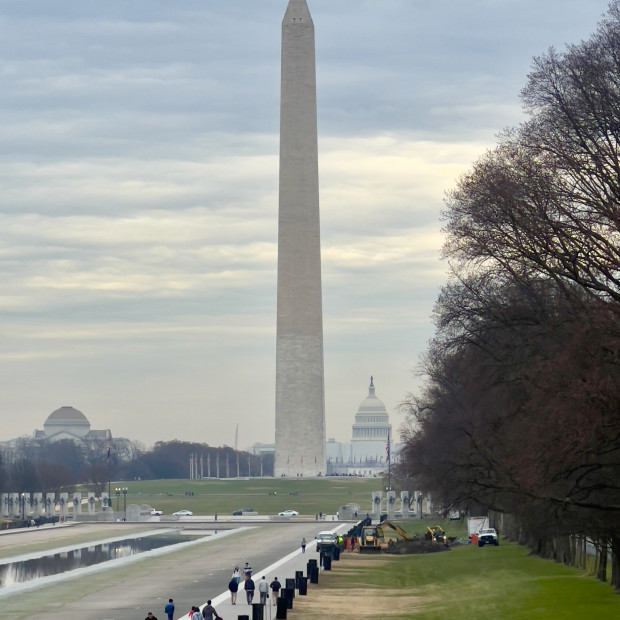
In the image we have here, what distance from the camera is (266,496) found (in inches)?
5069

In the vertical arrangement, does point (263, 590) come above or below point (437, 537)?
below

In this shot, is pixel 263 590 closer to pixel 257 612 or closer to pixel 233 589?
pixel 233 589

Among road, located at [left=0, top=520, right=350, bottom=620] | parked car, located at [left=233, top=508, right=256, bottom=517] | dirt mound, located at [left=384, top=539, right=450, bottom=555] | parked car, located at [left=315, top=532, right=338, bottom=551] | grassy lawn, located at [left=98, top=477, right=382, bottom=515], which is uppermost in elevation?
grassy lawn, located at [left=98, top=477, right=382, bottom=515]

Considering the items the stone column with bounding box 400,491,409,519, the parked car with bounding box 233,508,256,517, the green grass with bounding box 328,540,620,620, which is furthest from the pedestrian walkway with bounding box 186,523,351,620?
the parked car with bounding box 233,508,256,517

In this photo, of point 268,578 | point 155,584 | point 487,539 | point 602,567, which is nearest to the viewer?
point 602,567

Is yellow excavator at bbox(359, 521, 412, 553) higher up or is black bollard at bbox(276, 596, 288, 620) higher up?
yellow excavator at bbox(359, 521, 412, 553)

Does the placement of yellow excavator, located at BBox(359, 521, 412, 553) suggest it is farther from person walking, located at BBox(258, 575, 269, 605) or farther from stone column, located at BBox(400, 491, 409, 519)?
stone column, located at BBox(400, 491, 409, 519)

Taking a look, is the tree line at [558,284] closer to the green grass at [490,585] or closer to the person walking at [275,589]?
the green grass at [490,585]

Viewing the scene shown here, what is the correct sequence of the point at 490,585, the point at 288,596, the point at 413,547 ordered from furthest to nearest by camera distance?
the point at 413,547 → the point at 490,585 → the point at 288,596

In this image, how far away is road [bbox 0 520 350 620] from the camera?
131 feet

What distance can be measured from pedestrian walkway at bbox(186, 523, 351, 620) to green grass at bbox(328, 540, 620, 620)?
1.99m

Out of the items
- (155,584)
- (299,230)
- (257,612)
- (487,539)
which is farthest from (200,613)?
(299,230)

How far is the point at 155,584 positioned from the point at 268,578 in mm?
3879

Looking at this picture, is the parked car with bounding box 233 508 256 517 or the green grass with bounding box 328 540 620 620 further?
the parked car with bounding box 233 508 256 517
